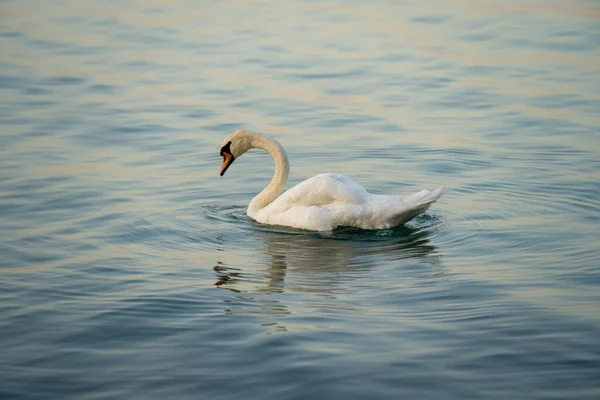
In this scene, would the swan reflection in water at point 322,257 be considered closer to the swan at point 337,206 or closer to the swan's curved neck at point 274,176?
the swan at point 337,206

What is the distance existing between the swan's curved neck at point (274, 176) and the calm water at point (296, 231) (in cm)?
47

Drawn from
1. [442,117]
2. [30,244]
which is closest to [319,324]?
[30,244]

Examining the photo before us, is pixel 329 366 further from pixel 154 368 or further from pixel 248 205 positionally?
pixel 248 205

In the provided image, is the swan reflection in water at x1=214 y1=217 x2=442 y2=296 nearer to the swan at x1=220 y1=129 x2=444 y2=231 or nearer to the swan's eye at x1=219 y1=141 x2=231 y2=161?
the swan at x1=220 y1=129 x2=444 y2=231

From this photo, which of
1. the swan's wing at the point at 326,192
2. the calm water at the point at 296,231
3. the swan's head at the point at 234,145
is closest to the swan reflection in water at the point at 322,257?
the calm water at the point at 296,231

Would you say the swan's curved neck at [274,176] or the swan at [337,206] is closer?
the swan at [337,206]

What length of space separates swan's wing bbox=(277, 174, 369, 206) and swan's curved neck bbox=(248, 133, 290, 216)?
0.65m

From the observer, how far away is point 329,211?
11.9 meters

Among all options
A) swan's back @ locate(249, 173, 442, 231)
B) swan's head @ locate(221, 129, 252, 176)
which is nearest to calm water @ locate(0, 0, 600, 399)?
swan's back @ locate(249, 173, 442, 231)

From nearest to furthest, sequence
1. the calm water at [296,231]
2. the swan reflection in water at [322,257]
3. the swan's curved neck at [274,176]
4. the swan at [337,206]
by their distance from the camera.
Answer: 1. the calm water at [296,231]
2. the swan reflection in water at [322,257]
3. the swan at [337,206]
4. the swan's curved neck at [274,176]

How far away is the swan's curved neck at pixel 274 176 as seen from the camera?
1282 cm

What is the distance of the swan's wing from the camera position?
1182 cm

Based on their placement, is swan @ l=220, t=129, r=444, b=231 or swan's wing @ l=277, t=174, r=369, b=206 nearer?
swan @ l=220, t=129, r=444, b=231

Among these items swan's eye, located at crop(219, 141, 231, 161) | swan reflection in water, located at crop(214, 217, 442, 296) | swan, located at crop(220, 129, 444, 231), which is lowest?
swan reflection in water, located at crop(214, 217, 442, 296)
